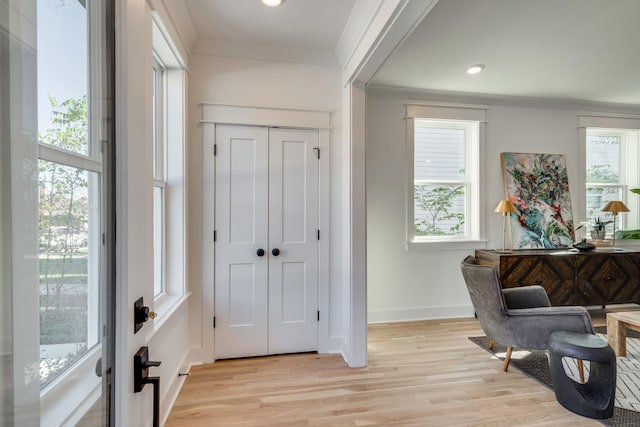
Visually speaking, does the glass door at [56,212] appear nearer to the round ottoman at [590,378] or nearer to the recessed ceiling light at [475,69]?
the round ottoman at [590,378]

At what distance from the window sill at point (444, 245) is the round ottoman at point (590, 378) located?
1.67 meters

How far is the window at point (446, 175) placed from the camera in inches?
146

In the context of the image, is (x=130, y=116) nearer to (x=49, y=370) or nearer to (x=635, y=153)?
(x=49, y=370)

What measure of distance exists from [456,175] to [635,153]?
2.73 m

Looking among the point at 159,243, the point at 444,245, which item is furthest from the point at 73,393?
the point at 444,245

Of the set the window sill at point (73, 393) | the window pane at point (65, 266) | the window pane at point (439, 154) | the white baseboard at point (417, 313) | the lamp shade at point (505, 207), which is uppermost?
the window pane at point (439, 154)

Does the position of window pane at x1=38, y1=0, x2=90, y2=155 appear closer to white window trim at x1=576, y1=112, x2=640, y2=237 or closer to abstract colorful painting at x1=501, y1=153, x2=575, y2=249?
abstract colorful painting at x1=501, y1=153, x2=575, y2=249

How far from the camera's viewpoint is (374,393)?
7.05ft

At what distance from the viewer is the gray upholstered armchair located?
7.29 ft

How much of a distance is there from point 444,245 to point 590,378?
1861 millimetres

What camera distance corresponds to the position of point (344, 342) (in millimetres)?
2695

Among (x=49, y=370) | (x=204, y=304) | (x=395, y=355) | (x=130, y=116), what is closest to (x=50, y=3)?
(x=130, y=116)

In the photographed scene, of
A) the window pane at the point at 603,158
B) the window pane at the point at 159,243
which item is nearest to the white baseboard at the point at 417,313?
the window pane at the point at 159,243

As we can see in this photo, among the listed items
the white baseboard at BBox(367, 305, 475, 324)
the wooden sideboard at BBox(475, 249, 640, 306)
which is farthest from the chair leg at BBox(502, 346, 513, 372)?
the white baseboard at BBox(367, 305, 475, 324)
